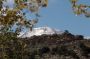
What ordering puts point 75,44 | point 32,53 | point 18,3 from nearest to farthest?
1. point 18,3
2. point 32,53
3. point 75,44

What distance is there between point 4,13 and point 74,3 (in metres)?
3.51

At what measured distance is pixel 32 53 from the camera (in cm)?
3111

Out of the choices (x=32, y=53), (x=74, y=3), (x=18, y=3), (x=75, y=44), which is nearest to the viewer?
(x=74, y=3)

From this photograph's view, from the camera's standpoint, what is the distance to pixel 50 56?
31.2 meters

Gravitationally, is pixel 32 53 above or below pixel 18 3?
below

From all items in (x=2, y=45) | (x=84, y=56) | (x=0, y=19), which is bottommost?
(x=84, y=56)

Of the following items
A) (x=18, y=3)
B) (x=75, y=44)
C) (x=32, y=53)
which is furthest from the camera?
(x=75, y=44)

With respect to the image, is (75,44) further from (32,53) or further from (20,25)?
(20,25)

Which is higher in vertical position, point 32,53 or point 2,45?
point 2,45

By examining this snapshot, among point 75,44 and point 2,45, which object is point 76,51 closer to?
point 75,44

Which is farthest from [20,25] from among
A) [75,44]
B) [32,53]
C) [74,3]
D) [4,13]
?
[75,44]

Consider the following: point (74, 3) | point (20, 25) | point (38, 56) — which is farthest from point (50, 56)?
point (74, 3)

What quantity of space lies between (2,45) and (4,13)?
1.63 meters

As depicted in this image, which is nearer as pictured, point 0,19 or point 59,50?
point 0,19
